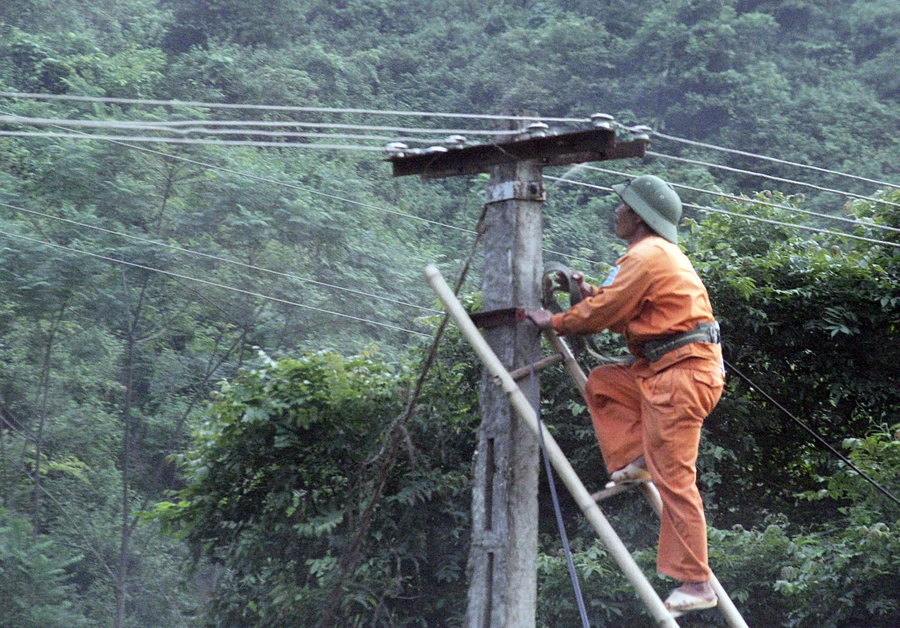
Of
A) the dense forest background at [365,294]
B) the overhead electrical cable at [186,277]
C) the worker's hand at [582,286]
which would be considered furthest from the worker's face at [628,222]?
the overhead electrical cable at [186,277]

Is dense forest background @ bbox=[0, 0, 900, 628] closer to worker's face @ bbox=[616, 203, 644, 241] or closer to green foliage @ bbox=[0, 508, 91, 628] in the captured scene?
green foliage @ bbox=[0, 508, 91, 628]

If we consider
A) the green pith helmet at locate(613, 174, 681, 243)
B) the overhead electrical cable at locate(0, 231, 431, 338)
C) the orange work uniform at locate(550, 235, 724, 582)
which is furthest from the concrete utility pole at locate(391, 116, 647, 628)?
the overhead electrical cable at locate(0, 231, 431, 338)

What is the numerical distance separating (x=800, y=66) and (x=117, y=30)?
629 inches

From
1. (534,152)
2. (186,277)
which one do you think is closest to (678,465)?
(534,152)

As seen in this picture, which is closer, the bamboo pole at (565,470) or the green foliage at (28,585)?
the bamboo pole at (565,470)

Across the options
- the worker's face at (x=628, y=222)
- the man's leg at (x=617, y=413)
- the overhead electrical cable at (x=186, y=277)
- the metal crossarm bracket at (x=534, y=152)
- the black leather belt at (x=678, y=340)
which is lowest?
the man's leg at (x=617, y=413)

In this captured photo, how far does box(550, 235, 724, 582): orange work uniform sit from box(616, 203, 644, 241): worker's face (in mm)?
174

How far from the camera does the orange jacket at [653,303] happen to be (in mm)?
4578

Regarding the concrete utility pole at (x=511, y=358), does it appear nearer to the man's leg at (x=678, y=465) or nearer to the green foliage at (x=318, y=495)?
the man's leg at (x=678, y=465)

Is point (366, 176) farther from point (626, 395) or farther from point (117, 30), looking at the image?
point (626, 395)

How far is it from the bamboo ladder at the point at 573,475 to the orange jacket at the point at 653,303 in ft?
1.44

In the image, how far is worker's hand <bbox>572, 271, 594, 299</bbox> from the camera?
5074 mm

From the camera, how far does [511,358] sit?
5199mm

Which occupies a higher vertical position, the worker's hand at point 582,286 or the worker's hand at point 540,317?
the worker's hand at point 582,286
